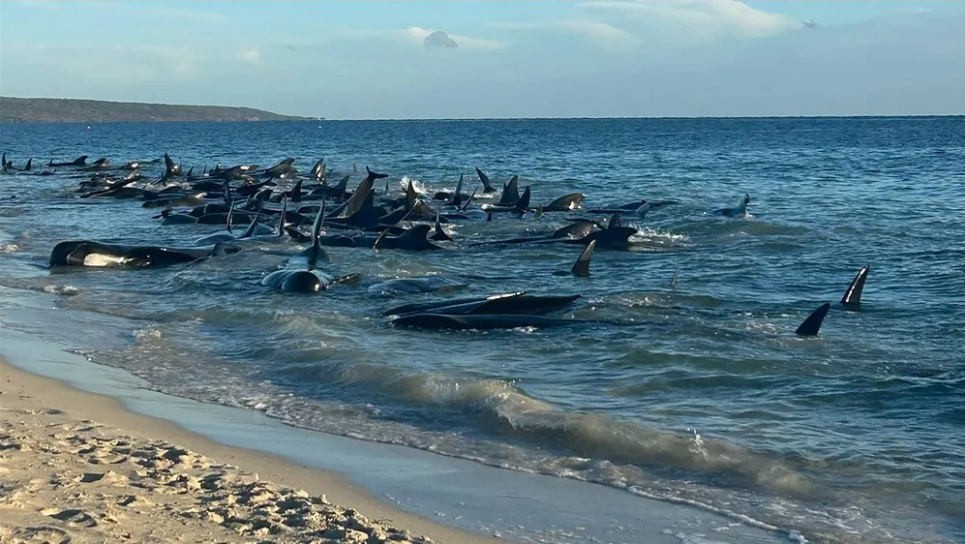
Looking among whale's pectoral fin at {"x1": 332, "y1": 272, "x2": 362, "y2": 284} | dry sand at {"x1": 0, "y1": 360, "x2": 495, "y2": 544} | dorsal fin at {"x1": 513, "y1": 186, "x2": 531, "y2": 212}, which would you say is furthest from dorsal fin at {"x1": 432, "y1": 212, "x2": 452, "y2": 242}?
dry sand at {"x1": 0, "y1": 360, "x2": 495, "y2": 544}

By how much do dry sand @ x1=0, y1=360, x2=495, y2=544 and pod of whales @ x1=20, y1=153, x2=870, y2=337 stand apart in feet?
15.3

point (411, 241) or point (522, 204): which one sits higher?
point (522, 204)

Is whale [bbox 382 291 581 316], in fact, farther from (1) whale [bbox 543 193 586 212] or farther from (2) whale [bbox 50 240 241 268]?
(1) whale [bbox 543 193 586 212]

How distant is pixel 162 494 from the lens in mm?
5996

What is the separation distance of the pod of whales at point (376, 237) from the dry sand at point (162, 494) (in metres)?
4.67

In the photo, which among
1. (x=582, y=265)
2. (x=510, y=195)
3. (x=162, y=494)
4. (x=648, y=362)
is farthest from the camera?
(x=510, y=195)

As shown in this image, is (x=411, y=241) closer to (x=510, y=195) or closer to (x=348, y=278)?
(x=348, y=278)

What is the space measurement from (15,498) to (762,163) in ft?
162

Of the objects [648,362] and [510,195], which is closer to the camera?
[648,362]

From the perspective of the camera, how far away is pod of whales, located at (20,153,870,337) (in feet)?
39.7

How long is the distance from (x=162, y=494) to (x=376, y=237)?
12.9 metres

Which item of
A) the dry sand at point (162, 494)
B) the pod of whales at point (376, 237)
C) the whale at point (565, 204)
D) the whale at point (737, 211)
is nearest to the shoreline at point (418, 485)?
the dry sand at point (162, 494)

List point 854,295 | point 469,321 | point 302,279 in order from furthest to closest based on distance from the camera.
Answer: point 302,279 < point 854,295 < point 469,321

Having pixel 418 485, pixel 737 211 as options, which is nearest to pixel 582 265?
pixel 737 211
